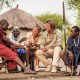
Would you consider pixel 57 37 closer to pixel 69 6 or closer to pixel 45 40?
pixel 45 40

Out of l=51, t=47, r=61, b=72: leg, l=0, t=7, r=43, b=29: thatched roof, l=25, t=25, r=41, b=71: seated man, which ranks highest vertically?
l=0, t=7, r=43, b=29: thatched roof

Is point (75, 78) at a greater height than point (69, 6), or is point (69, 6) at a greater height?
point (69, 6)

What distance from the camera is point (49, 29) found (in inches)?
511

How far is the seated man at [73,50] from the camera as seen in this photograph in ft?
41.4

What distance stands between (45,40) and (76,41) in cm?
90

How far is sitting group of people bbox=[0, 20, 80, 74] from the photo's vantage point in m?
12.3

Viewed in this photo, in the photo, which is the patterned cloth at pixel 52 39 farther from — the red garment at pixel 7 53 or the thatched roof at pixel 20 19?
the thatched roof at pixel 20 19

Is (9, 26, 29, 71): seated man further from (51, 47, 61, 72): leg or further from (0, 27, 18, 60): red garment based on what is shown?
(0, 27, 18, 60): red garment

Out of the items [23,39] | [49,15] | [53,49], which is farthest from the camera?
[49,15]

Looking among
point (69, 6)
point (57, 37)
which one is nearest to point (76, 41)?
point (57, 37)

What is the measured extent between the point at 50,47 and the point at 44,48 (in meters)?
0.20

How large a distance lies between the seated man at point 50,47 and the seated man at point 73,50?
28 cm

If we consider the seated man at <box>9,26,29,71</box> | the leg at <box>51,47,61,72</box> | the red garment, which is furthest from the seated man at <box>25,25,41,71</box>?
the red garment

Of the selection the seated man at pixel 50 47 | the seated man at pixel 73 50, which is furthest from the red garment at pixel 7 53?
the seated man at pixel 73 50
